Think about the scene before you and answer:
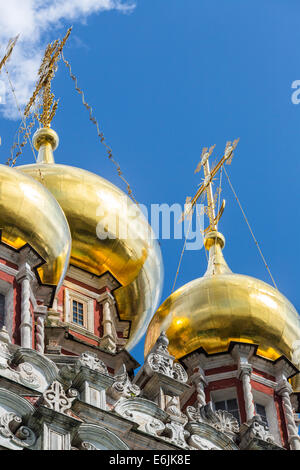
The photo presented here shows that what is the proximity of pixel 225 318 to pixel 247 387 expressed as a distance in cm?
145

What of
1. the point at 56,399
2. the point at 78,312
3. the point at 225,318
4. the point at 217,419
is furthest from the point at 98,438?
the point at 78,312

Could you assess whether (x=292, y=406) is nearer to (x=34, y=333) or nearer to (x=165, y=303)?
(x=165, y=303)

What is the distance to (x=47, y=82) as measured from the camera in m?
38.5

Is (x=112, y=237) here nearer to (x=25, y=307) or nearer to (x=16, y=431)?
(x=25, y=307)

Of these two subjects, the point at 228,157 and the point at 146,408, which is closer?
the point at 146,408

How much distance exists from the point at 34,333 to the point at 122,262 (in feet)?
14.5

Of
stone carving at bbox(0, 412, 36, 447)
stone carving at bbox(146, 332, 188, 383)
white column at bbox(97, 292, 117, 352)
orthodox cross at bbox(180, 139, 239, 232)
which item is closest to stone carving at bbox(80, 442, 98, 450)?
stone carving at bbox(0, 412, 36, 447)

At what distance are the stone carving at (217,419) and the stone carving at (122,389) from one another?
1.17 m

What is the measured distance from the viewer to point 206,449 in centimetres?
2644

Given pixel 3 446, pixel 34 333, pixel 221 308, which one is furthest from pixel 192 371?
pixel 3 446

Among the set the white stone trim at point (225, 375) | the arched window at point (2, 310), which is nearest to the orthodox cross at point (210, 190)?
the white stone trim at point (225, 375)

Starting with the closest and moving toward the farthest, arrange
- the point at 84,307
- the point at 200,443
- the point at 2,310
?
the point at 200,443, the point at 2,310, the point at 84,307

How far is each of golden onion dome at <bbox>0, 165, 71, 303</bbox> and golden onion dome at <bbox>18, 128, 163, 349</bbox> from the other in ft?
7.14

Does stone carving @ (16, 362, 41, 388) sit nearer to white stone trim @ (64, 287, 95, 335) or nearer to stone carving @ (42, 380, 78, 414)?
stone carving @ (42, 380, 78, 414)
